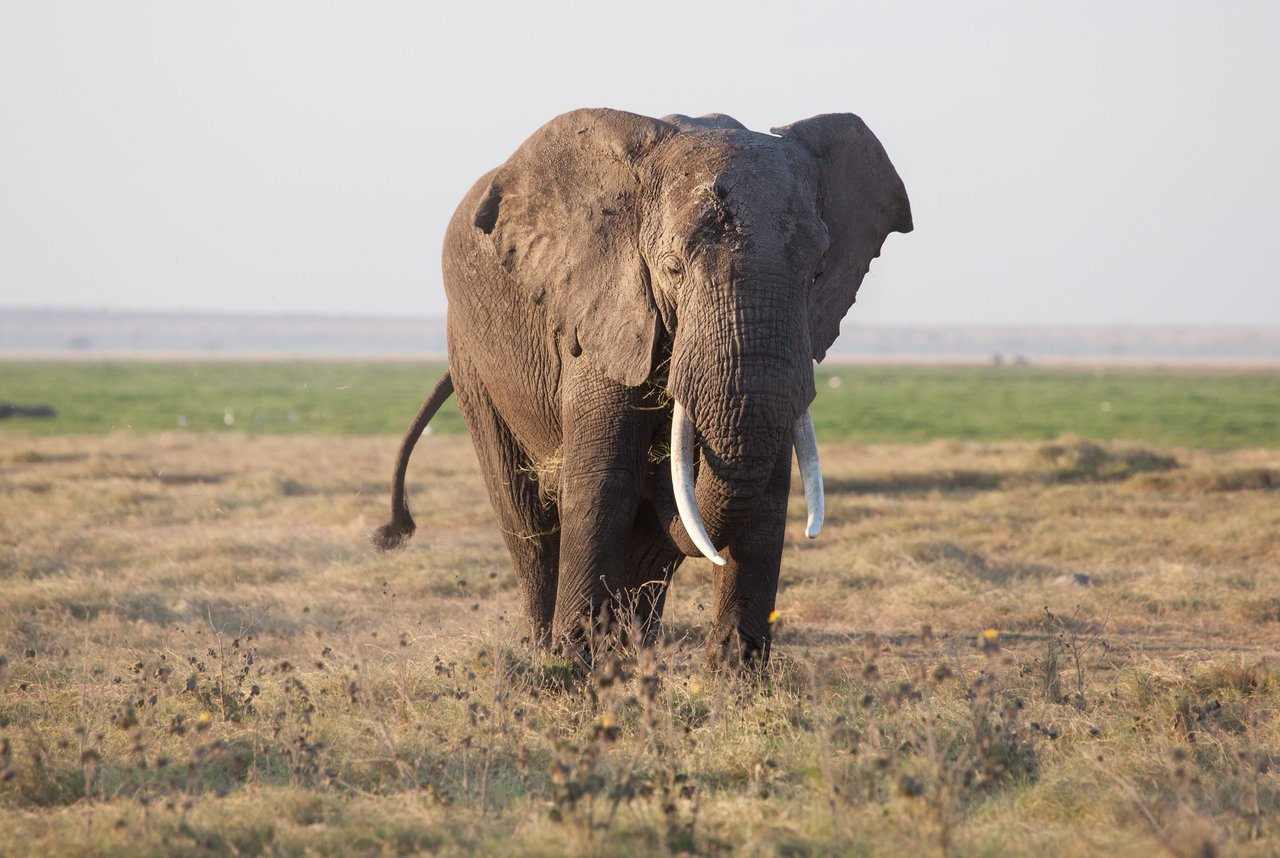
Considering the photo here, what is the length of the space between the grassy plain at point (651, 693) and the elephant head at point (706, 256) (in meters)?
1.03

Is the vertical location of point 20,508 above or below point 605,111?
below

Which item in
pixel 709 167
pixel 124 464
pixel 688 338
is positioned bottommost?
pixel 124 464

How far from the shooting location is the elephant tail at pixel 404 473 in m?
9.24

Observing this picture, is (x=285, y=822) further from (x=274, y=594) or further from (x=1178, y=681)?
(x=274, y=594)

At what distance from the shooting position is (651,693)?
4805 millimetres

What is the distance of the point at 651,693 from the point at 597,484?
68.9 inches

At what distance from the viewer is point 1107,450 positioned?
69.4ft

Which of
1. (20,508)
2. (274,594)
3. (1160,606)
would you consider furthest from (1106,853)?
(20,508)

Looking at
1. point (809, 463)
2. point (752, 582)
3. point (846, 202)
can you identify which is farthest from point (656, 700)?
point (846, 202)

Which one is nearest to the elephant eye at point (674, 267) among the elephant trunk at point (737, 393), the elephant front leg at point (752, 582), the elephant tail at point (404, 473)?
A: the elephant trunk at point (737, 393)

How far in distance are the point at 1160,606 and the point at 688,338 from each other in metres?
5.95

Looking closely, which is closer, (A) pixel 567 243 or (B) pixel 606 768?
(B) pixel 606 768

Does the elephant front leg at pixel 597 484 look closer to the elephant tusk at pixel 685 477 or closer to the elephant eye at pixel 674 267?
the elephant tusk at pixel 685 477

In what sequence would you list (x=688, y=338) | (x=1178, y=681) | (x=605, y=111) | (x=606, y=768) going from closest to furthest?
(x=606, y=768)
(x=688, y=338)
(x=605, y=111)
(x=1178, y=681)
